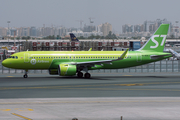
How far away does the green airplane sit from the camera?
129 feet

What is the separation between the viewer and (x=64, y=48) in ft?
349

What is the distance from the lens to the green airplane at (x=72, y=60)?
129 feet

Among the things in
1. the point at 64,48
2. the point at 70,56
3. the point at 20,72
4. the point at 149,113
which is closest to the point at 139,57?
the point at 70,56

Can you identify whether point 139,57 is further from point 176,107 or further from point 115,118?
point 115,118

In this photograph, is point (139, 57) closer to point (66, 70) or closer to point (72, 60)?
point (72, 60)

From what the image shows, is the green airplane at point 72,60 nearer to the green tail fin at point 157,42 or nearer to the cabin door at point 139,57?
the cabin door at point 139,57

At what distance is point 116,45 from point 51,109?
96058 millimetres

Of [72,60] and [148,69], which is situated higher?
[72,60]

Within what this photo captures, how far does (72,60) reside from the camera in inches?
1606

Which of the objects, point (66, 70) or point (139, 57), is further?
point (139, 57)

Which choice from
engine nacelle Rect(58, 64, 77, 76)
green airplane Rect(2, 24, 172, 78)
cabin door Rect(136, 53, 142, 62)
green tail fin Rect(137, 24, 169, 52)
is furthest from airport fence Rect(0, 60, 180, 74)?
engine nacelle Rect(58, 64, 77, 76)

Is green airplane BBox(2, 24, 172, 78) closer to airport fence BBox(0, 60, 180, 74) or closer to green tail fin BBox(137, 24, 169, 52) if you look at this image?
green tail fin BBox(137, 24, 169, 52)

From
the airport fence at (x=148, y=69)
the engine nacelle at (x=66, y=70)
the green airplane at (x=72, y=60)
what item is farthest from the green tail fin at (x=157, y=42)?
the engine nacelle at (x=66, y=70)

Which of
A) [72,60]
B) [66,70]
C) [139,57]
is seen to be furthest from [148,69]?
[66,70]
